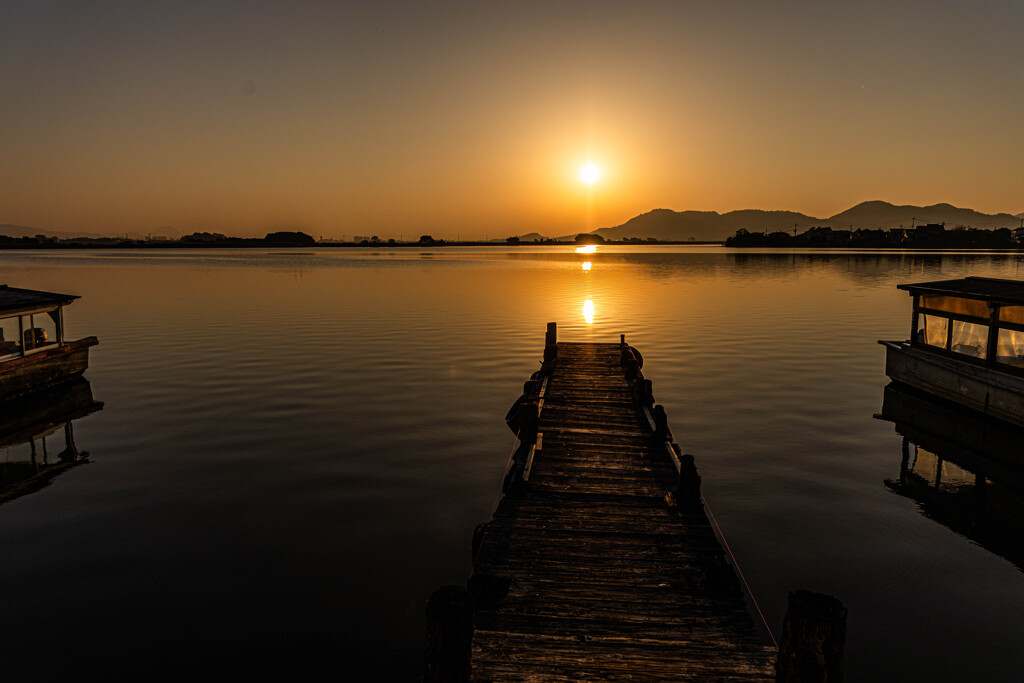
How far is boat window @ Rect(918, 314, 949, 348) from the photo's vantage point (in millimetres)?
25938

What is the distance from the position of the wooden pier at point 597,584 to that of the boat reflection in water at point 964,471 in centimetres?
785

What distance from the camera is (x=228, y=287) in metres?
81.8

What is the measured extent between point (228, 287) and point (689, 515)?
82.3m

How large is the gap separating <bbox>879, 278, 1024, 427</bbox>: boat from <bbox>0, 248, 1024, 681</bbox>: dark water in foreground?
2534 millimetres

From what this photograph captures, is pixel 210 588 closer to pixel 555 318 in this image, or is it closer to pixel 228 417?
pixel 228 417

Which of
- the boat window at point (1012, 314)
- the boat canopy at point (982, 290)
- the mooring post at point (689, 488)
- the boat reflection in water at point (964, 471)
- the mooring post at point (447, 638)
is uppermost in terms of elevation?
the boat canopy at point (982, 290)

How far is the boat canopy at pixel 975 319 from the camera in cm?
2220

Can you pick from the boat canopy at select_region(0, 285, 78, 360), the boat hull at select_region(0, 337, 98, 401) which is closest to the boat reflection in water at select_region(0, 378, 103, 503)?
the boat hull at select_region(0, 337, 98, 401)

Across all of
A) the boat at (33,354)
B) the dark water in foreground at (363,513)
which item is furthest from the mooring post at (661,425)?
the boat at (33,354)

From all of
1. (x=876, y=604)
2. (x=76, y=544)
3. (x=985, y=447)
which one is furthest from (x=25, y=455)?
(x=985, y=447)

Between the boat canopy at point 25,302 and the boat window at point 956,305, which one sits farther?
the boat canopy at point 25,302

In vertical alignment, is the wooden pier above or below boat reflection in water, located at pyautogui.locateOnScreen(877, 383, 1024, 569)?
above

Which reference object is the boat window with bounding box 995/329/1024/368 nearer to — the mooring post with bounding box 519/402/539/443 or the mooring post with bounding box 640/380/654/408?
the mooring post with bounding box 640/380/654/408

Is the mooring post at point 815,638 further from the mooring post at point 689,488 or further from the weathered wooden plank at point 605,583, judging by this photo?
the mooring post at point 689,488
